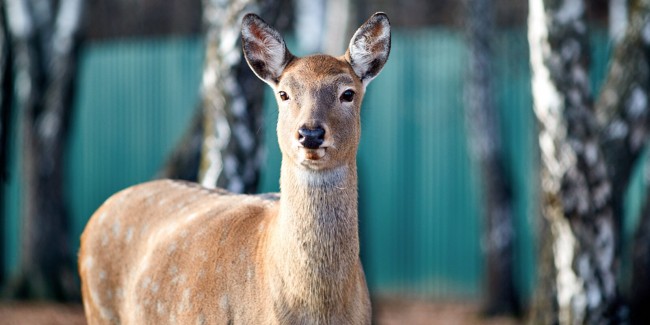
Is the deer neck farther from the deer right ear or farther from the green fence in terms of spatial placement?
the green fence

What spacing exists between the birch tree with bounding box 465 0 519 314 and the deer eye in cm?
708

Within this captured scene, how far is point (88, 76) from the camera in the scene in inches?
608

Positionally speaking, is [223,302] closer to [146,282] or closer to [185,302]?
[185,302]

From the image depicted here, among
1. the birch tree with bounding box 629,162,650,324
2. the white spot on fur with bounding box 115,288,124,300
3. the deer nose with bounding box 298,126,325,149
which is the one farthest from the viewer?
the birch tree with bounding box 629,162,650,324

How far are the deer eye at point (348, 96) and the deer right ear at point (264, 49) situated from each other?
44 cm

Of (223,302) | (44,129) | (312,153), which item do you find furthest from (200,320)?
(44,129)

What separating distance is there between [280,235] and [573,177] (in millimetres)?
3413

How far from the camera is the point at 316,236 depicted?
4785 mm

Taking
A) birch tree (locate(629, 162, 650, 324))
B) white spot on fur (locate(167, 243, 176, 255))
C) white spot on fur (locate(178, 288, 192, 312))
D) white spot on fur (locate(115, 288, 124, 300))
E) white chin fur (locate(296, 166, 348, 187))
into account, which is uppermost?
white chin fur (locate(296, 166, 348, 187))

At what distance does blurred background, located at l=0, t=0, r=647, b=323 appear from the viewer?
12.2 m

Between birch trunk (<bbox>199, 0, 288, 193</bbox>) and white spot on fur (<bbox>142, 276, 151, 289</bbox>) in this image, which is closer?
white spot on fur (<bbox>142, 276, 151, 289</bbox>)

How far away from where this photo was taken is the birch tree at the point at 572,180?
7625mm

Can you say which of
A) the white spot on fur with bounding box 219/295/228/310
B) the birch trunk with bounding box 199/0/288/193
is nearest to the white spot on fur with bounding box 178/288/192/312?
the white spot on fur with bounding box 219/295/228/310

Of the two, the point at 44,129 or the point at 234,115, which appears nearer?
the point at 234,115
